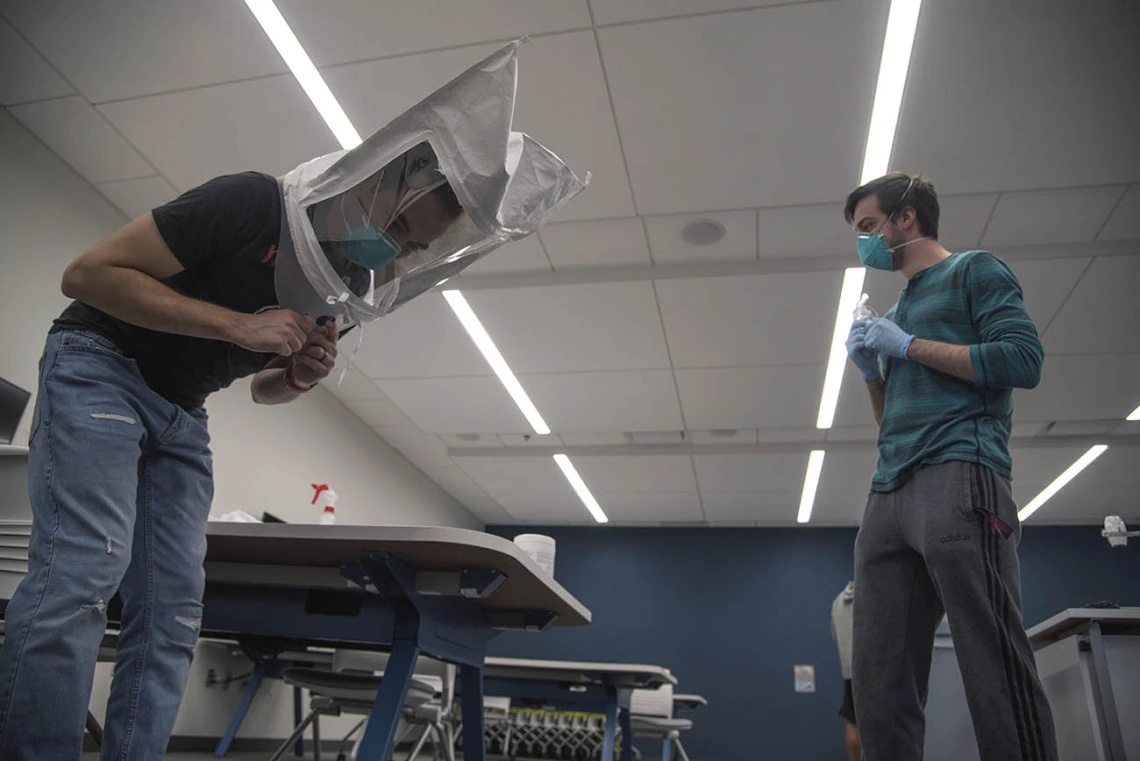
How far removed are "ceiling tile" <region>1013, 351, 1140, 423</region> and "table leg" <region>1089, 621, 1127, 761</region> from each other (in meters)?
2.82

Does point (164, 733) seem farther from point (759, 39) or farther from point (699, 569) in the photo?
point (699, 569)

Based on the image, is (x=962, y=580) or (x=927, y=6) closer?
(x=962, y=580)

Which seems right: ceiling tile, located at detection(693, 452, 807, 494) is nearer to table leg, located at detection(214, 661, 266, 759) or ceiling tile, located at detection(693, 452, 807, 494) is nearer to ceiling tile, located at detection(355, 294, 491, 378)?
ceiling tile, located at detection(355, 294, 491, 378)

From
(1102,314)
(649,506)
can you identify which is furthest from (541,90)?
(649,506)

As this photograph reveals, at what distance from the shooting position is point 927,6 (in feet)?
8.46

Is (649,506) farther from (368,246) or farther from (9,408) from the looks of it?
(368,246)

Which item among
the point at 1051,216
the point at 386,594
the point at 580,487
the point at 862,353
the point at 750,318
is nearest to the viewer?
the point at 386,594

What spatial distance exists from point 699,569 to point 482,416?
375cm

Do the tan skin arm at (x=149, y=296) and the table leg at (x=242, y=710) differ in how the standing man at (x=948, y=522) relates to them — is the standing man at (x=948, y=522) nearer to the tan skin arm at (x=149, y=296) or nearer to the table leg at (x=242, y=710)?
the tan skin arm at (x=149, y=296)

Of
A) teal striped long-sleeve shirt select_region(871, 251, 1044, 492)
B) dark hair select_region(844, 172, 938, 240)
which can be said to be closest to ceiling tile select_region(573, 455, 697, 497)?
dark hair select_region(844, 172, 938, 240)

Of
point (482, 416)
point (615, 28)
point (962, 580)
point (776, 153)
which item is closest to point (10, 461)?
point (962, 580)

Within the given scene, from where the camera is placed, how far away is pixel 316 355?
4.26 ft

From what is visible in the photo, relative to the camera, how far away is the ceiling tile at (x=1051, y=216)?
342cm

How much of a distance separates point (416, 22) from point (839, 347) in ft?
10.6
